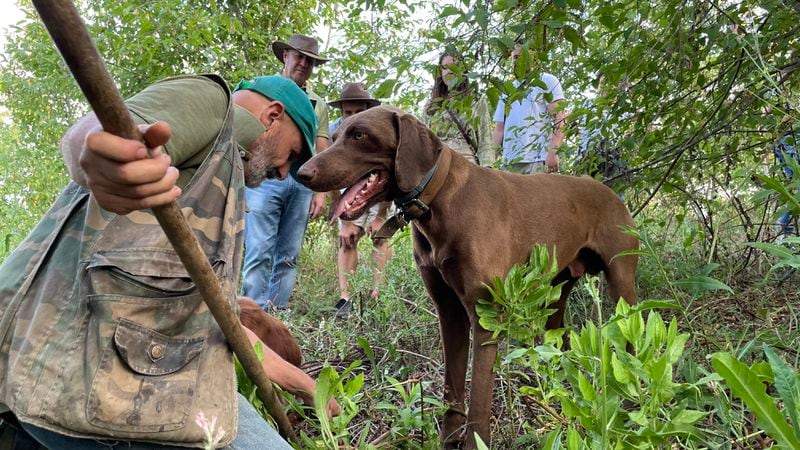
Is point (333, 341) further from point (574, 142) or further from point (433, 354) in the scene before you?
point (574, 142)

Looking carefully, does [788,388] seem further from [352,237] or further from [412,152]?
[352,237]

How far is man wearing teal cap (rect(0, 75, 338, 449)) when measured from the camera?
156cm

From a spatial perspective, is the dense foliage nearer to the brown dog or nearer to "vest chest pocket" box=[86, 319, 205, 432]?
the brown dog

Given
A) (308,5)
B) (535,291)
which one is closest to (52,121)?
(308,5)

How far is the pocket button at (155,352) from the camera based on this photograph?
1653 millimetres

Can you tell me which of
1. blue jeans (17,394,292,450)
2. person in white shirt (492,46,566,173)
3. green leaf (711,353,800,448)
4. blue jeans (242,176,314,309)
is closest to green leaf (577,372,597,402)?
green leaf (711,353,800,448)

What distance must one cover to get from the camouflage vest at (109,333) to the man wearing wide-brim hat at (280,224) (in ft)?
11.6

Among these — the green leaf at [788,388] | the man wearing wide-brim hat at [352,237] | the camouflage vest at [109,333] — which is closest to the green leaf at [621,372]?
the green leaf at [788,388]

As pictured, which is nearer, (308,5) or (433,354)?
(433,354)

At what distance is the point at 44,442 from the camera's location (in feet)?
5.42

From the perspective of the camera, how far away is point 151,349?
1655mm

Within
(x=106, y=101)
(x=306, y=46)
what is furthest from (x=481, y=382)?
(x=306, y=46)

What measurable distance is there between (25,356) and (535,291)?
143cm

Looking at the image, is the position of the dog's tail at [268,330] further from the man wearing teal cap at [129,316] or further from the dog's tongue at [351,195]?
the man wearing teal cap at [129,316]
